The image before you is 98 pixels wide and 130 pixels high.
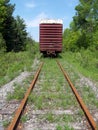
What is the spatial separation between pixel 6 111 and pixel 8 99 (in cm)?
176

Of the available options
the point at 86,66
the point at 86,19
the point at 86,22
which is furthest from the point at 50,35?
the point at 86,22

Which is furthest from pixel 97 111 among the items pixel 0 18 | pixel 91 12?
pixel 91 12

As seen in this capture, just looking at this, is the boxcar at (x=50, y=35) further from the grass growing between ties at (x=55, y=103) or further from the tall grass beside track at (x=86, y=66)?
the grass growing between ties at (x=55, y=103)

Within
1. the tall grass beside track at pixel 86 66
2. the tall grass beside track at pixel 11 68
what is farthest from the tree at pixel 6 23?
the tall grass beside track at pixel 11 68

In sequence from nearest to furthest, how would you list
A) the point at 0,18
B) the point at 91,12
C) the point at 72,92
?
the point at 72,92, the point at 0,18, the point at 91,12

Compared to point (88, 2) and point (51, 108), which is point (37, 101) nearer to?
point (51, 108)

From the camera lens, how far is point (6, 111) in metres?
8.94

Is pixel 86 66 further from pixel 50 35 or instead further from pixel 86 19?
pixel 86 19

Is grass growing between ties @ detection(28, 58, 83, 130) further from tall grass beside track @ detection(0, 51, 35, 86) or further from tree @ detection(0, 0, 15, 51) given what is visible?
tree @ detection(0, 0, 15, 51)

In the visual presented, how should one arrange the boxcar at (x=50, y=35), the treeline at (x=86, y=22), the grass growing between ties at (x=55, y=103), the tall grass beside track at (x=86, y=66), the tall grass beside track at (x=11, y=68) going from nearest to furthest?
the grass growing between ties at (x=55, y=103) → the tall grass beside track at (x=11, y=68) → the tall grass beside track at (x=86, y=66) → the boxcar at (x=50, y=35) → the treeline at (x=86, y=22)

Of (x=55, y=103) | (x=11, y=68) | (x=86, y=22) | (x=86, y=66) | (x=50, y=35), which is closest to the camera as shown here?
(x=55, y=103)

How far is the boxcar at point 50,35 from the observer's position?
35.3m

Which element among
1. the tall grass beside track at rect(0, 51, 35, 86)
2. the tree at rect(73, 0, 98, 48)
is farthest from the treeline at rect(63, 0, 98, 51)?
the tall grass beside track at rect(0, 51, 35, 86)

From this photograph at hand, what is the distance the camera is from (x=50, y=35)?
35.5 metres
